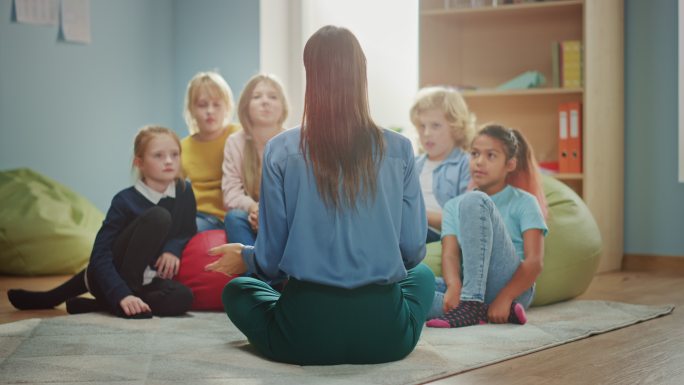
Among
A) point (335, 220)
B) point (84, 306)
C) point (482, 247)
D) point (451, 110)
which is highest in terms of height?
point (451, 110)

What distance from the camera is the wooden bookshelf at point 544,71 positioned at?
439 cm

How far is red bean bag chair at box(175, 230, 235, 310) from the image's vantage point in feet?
10.7

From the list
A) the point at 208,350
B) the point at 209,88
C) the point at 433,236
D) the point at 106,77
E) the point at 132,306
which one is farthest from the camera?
the point at 106,77

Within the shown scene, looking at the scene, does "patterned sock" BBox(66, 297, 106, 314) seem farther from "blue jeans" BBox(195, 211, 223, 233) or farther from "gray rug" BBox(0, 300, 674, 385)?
"blue jeans" BBox(195, 211, 223, 233)

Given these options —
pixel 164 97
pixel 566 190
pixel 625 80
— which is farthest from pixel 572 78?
pixel 164 97

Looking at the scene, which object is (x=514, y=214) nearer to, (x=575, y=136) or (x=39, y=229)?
(x=575, y=136)

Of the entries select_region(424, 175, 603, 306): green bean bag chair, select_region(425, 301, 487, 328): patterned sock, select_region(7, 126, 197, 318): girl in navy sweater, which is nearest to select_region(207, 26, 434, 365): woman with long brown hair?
select_region(425, 301, 487, 328): patterned sock

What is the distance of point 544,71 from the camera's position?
4.79 m

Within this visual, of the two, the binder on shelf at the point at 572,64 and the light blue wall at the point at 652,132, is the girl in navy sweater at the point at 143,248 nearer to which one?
the binder on shelf at the point at 572,64

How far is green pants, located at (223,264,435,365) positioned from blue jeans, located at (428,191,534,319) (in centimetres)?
57

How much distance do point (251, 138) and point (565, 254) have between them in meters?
1.23

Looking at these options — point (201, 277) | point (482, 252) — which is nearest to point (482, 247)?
point (482, 252)

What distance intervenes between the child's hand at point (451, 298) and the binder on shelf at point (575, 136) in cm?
169

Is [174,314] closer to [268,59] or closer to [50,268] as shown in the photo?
[50,268]
